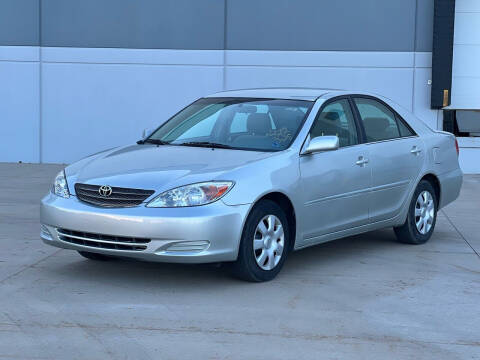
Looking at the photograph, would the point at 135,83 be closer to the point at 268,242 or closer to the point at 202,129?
the point at 202,129

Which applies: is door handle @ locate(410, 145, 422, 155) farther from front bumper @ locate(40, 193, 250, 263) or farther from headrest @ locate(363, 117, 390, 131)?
front bumper @ locate(40, 193, 250, 263)

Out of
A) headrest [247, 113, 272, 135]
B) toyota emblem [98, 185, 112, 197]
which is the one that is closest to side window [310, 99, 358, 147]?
headrest [247, 113, 272, 135]

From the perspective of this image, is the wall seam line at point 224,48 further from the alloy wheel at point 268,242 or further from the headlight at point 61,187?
the alloy wheel at point 268,242

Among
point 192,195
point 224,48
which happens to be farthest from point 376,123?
point 224,48

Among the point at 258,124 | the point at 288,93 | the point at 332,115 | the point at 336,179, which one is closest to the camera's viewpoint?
the point at 336,179

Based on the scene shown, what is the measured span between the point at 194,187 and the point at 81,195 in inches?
35.8

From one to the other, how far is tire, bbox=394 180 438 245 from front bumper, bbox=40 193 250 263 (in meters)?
2.56

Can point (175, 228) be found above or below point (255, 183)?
below

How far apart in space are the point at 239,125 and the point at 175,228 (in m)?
1.62

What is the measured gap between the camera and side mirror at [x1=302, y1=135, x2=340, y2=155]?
6953mm

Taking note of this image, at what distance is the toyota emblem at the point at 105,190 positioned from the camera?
21.0ft

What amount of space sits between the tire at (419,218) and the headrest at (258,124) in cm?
183

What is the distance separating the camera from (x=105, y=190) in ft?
21.0

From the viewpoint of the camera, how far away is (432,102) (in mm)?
15039
